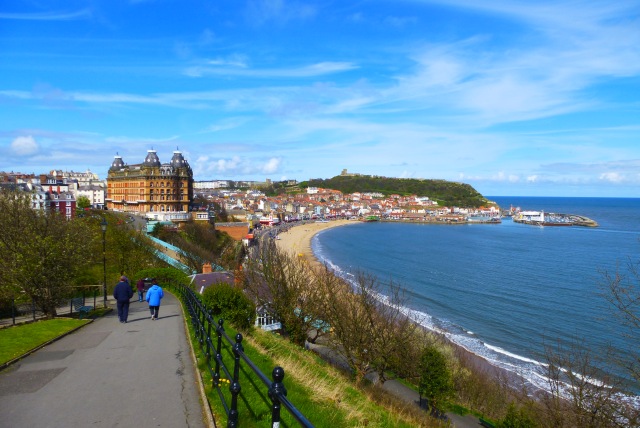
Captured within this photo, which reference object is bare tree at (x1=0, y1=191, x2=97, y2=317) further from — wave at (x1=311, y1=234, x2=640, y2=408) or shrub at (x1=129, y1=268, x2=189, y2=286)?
wave at (x1=311, y1=234, x2=640, y2=408)

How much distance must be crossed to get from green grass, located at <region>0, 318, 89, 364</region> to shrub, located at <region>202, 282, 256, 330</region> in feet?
12.3

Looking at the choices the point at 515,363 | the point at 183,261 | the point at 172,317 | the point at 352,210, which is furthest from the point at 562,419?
the point at 352,210

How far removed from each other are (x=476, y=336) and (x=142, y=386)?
86.5ft

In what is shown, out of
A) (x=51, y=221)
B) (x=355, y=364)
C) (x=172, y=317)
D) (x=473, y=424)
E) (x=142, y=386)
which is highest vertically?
(x=51, y=221)

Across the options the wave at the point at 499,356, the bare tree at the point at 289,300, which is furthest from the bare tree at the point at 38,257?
the wave at the point at 499,356

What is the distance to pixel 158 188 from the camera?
68688 millimetres

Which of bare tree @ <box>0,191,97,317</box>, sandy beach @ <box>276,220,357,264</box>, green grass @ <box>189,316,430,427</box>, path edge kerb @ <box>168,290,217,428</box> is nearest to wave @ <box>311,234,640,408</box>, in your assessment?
green grass @ <box>189,316,430,427</box>

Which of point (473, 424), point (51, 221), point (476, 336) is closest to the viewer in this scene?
point (51, 221)

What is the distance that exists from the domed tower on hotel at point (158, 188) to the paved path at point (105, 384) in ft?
183

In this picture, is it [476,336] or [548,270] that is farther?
[548,270]

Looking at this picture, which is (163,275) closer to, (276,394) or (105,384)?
(105,384)

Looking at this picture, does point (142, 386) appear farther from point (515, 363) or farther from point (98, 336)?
point (515, 363)

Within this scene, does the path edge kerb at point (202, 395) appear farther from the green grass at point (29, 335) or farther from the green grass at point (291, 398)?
the green grass at point (29, 335)

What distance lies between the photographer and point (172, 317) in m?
14.7
